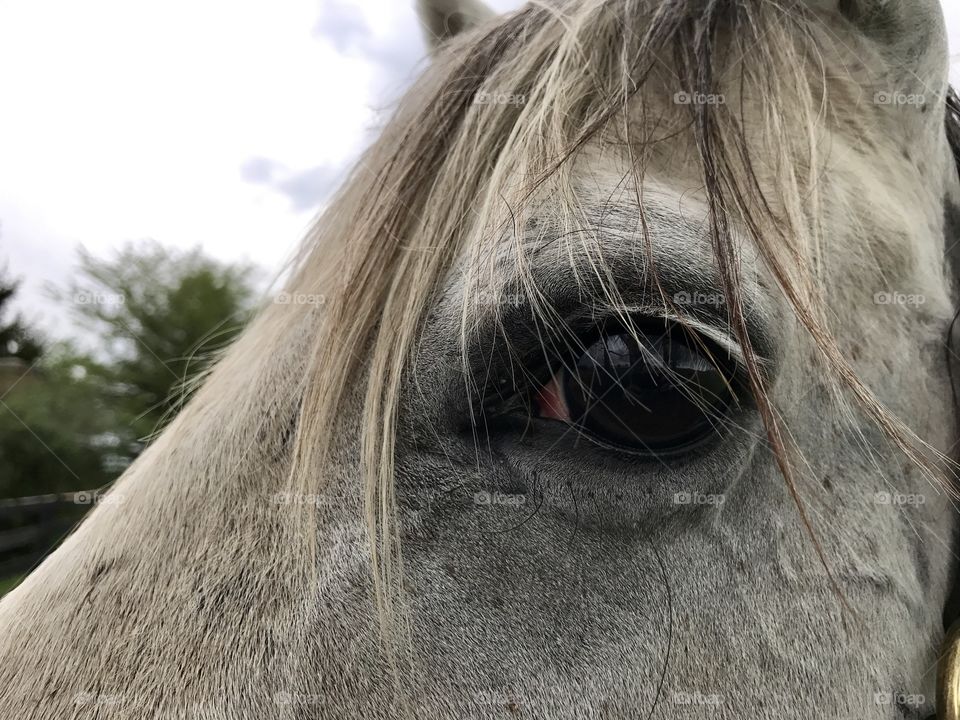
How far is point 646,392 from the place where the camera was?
1002 mm

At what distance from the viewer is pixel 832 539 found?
107 centimetres

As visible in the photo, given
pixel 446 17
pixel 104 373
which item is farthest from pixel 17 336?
pixel 446 17

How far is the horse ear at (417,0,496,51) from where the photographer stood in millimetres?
1995

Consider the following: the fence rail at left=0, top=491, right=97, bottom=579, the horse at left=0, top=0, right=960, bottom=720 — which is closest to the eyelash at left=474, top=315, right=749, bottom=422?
the horse at left=0, top=0, right=960, bottom=720

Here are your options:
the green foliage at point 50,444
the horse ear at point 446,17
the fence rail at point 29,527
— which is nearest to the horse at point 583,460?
the horse ear at point 446,17

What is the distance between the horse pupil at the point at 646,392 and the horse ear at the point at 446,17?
1.47 m

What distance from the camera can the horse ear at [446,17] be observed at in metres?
2.00

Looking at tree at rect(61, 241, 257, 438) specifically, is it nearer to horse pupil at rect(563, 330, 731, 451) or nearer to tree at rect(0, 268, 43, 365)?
tree at rect(0, 268, 43, 365)

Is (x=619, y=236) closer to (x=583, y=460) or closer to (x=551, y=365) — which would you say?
(x=551, y=365)

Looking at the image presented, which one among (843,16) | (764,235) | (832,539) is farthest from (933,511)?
(843,16)

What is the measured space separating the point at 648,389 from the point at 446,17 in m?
1.62

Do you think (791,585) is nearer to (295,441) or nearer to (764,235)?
(764,235)

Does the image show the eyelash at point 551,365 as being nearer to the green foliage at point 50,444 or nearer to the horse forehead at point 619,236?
the horse forehead at point 619,236

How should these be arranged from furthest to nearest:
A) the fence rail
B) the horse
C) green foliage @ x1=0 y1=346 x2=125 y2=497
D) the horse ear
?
green foliage @ x1=0 y1=346 x2=125 y2=497 → the fence rail → the horse ear → the horse
